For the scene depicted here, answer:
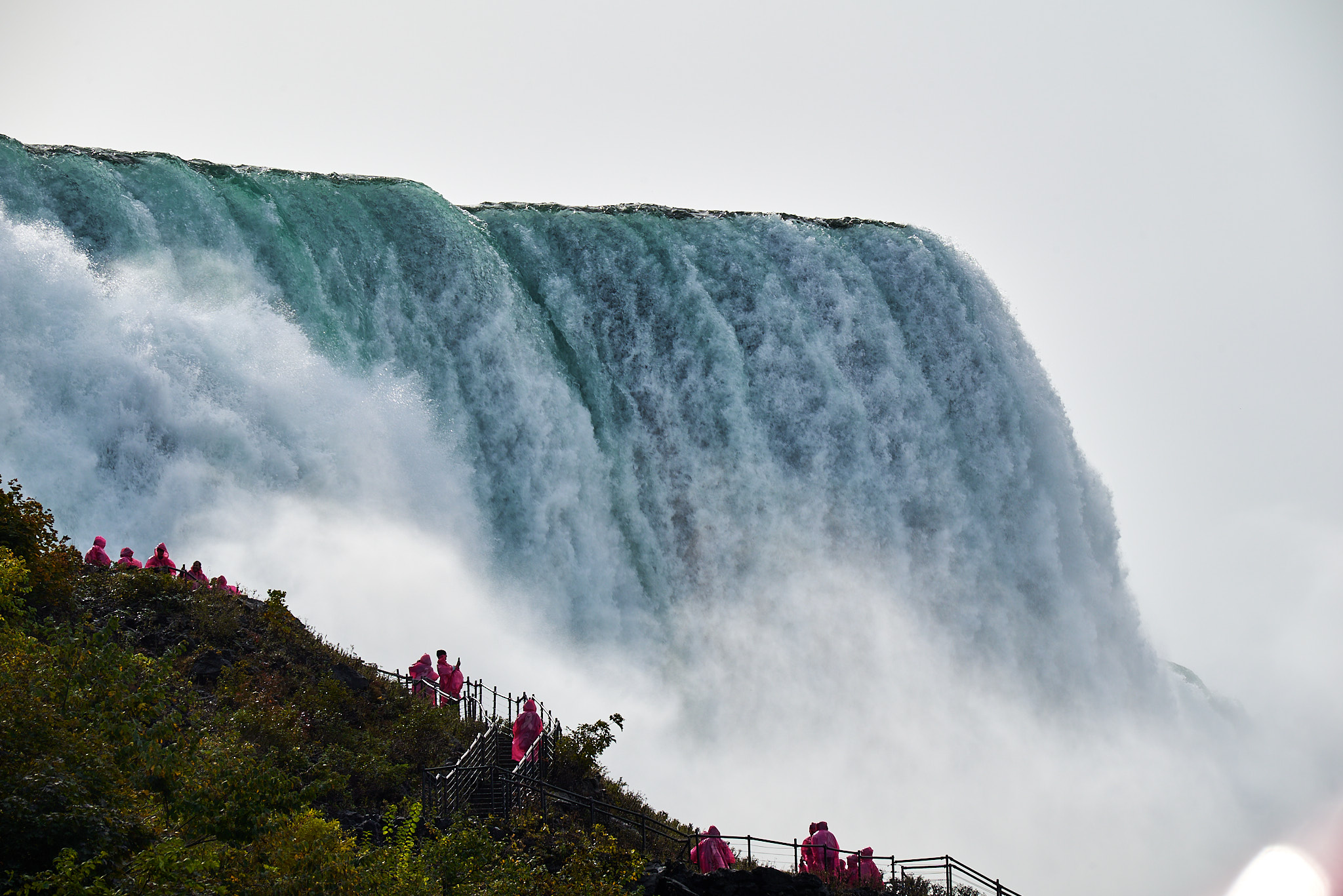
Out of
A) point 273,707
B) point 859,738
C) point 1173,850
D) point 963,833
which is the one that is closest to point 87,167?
point 273,707

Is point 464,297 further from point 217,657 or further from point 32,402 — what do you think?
point 217,657

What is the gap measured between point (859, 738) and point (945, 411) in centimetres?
992

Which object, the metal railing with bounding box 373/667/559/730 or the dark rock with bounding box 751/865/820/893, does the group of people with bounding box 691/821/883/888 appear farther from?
the metal railing with bounding box 373/667/559/730

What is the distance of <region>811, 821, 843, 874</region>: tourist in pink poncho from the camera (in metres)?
14.3

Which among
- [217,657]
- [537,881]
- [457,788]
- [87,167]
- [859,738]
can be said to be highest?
[87,167]

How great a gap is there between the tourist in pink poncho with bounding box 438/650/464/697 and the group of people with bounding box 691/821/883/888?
505 centimetres

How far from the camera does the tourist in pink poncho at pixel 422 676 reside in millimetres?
17234

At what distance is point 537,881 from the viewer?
11.2 m

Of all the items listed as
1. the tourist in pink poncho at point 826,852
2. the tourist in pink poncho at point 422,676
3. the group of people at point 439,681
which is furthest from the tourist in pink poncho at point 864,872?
the tourist in pink poncho at point 422,676

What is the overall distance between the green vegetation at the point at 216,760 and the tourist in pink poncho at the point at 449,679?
1311 mm

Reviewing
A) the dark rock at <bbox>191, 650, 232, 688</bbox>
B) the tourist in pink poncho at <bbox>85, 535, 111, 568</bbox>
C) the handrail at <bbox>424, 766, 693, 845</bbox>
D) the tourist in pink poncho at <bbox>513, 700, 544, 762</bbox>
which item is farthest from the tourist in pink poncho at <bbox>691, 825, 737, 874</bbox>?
the tourist in pink poncho at <bbox>85, 535, 111, 568</bbox>

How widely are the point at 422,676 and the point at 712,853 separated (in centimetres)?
617

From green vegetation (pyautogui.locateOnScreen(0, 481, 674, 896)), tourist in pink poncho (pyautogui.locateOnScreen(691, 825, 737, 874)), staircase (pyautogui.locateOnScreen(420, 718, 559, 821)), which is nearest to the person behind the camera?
green vegetation (pyautogui.locateOnScreen(0, 481, 674, 896))

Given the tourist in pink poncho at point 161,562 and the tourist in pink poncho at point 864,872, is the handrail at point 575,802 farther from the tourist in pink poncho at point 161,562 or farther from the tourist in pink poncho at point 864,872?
the tourist in pink poncho at point 161,562
